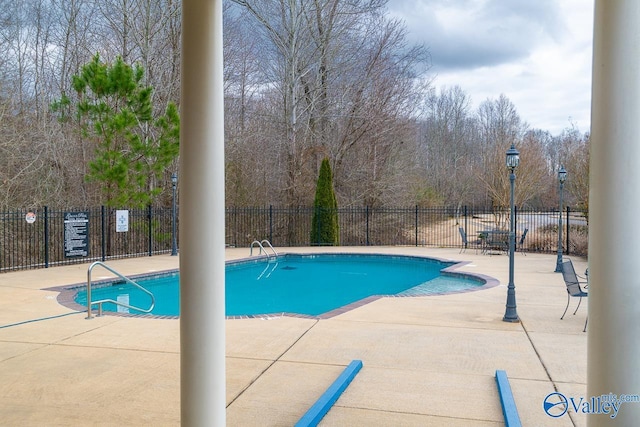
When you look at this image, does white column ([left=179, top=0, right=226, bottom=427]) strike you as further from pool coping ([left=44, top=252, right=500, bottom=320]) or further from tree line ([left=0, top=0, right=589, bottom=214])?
tree line ([left=0, top=0, right=589, bottom=214])

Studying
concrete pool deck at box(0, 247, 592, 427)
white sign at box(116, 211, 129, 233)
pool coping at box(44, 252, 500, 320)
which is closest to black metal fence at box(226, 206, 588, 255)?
pool coping at box(44, 252, 500, 320)

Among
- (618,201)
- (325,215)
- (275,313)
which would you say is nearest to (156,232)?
(325,215)

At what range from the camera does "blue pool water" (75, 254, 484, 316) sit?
1193 centimetres

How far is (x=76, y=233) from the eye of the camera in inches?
627

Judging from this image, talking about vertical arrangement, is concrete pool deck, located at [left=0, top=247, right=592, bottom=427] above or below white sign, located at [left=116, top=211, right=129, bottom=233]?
below

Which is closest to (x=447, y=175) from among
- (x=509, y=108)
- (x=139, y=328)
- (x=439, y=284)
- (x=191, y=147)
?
(x=509, y=108)

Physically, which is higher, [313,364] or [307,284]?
[313,364]

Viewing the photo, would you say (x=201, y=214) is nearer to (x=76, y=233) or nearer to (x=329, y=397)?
(x=329, y=397)

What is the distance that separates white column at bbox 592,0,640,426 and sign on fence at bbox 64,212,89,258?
15528 mm

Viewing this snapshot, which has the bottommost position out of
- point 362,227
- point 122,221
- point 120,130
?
point 362,227

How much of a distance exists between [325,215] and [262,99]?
9.83 metres

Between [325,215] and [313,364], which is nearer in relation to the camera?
[313,364]

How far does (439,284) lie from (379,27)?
1750cm

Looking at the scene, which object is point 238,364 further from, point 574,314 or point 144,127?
point 144,127
